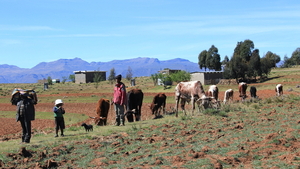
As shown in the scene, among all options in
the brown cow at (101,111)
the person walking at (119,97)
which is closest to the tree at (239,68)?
the brown cow at (101,111)

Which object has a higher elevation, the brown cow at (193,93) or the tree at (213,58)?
the tree at (213,58)

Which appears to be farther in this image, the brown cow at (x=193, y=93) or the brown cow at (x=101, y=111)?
the brown cow at (x=101, y=111)

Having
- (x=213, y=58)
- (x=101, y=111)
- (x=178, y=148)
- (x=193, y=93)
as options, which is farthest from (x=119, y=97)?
(x=213, y=58)

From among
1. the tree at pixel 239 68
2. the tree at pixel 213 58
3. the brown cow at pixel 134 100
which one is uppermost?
the tree at pixel 213 58

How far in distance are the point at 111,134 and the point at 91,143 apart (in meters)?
1.86

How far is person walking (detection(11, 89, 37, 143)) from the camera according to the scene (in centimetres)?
1252

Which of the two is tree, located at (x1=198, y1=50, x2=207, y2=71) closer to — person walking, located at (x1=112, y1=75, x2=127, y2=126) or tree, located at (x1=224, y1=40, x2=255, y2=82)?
tree, located at (x1=224, y1=40, x2=255, y2=82)

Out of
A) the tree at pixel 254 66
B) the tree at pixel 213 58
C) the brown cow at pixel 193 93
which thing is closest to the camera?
→ the brown cow at pixel 193 93

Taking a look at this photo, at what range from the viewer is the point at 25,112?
41.1 ft

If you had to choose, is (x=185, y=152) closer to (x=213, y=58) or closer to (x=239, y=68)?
(x=239, y=68)

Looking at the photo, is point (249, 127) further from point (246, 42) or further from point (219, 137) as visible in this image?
point (246, 42)

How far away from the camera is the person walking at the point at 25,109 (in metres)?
12.5

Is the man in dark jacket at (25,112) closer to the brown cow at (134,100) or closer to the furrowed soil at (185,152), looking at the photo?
the furrowed soil at (185,152)

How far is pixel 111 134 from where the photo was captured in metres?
14.2
